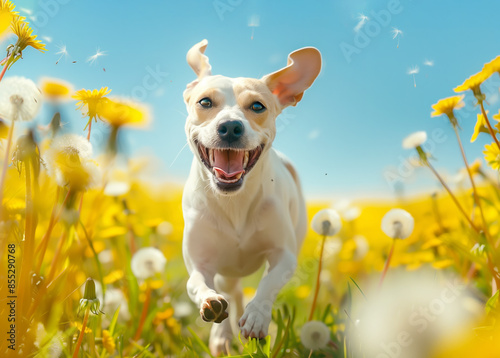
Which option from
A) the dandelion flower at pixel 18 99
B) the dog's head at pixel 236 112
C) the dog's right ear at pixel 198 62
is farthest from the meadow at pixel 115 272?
the dog's right ear at pixel 198 62

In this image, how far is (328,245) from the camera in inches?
144

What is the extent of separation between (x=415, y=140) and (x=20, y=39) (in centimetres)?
176

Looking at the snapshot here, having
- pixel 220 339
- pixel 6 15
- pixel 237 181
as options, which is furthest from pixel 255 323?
pixel 6 15

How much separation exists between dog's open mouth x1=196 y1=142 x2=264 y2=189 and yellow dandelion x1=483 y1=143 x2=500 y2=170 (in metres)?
1.01

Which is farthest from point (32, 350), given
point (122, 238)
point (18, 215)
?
point (122, 238)

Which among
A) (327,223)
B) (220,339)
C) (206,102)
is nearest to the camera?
(206,102)

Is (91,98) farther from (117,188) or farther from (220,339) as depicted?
(220,339)

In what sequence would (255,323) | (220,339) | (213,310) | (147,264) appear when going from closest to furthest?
1. (213,310)
2. (255,323)
3. (147,264)
4. (220,339)

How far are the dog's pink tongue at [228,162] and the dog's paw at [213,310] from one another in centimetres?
62

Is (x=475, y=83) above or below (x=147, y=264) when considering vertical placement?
above

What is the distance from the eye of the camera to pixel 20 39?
1.44 metres

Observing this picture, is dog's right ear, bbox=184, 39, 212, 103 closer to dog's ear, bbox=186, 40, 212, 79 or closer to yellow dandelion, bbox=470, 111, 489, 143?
dog's ear, bbox=186, 40, 212, 79

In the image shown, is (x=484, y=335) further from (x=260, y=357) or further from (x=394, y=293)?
(x=260, y=357)

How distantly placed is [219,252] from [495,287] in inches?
51.2
